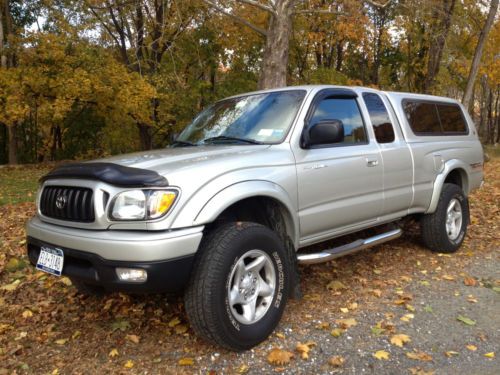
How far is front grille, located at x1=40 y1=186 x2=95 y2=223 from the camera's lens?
2904 mm

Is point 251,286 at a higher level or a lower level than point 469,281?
higher

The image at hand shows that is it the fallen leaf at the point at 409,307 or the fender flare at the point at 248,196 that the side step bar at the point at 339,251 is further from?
the fallen leaf at the point at 409,307

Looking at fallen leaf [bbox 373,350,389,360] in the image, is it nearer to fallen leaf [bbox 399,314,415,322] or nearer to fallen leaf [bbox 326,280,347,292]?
fallen leaf [bbox 399,314,415,322]

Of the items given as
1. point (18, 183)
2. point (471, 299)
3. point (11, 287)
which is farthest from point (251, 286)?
point (18, 183)

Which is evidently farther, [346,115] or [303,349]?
[346,115]

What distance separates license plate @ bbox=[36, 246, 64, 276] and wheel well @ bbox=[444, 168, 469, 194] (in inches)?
181

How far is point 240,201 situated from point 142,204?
0.82m

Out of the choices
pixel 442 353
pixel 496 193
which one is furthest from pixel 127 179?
pixel 496 193

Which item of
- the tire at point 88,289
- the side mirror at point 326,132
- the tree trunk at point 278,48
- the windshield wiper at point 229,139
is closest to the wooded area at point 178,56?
the tree trunk at point 278,48

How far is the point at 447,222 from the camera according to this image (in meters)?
5.39

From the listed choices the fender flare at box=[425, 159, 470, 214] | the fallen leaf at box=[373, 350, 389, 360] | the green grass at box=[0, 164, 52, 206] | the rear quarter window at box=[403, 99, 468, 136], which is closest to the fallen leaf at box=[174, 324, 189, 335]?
the fallen leaf at box=[373, 350, 389, 360]

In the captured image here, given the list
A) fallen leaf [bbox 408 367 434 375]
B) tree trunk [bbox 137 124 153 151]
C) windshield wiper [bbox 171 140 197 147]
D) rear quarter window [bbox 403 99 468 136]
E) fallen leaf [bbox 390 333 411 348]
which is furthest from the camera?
tree trunk [bbox 137 124 153 151]

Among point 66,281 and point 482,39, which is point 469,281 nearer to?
point 66,281

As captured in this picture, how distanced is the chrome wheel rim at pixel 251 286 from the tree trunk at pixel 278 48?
701 centimetres
